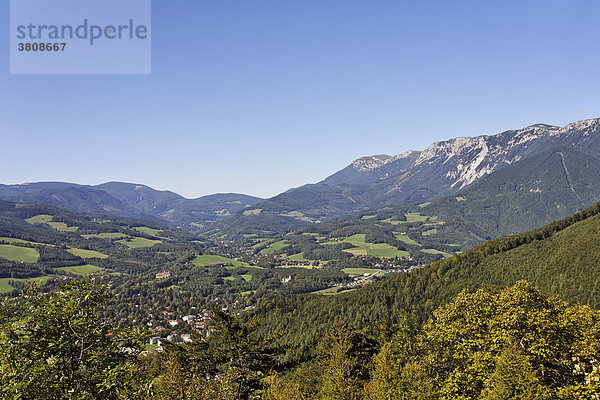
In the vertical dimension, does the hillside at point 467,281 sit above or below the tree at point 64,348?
below

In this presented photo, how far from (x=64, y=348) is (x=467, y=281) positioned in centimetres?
11902

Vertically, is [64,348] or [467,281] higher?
[64,348]

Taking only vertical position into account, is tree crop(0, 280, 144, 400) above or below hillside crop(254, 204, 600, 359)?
above

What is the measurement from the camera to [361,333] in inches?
2266

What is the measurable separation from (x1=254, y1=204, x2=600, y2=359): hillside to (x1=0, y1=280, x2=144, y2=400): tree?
270 feet

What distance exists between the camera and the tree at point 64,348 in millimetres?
13672

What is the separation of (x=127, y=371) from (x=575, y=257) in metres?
120

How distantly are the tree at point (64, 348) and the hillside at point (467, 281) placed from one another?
270 ft

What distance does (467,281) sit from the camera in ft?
359

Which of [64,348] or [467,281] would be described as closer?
[64,348]

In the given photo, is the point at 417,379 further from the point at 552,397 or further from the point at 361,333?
the point at 361,333

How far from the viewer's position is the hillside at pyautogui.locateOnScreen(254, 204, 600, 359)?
90312mm

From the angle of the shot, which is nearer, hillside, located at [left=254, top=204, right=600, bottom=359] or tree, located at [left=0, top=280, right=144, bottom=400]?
tree, located at [left=0, top=280, right=144, bottom=400]

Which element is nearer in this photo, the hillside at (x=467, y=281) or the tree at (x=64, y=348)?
the tree at (x=64, y=348)
